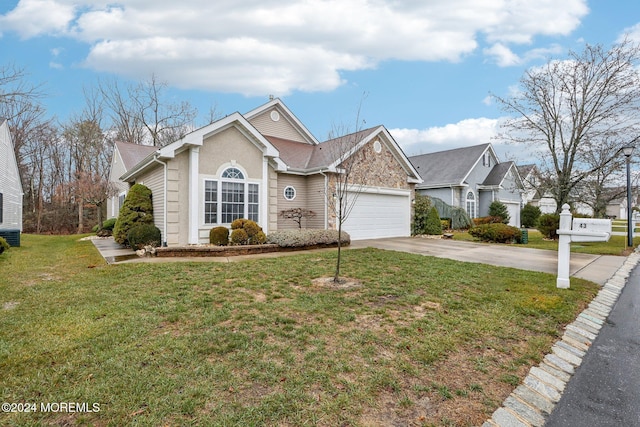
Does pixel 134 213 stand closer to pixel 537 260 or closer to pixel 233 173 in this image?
pixel 233 173

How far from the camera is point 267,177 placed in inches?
481

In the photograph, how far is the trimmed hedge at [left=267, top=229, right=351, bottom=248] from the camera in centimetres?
1081

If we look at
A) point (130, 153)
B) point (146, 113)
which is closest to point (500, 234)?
point (130, 153)

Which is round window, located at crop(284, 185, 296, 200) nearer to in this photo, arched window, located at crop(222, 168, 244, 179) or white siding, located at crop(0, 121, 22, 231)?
arched window, located at crop(222, 168, 244, 179)

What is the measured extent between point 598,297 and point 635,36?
1538 cm

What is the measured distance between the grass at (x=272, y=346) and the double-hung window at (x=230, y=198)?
472 cm

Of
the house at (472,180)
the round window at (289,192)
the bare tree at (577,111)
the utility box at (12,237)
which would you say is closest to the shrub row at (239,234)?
the round window at (289,192)

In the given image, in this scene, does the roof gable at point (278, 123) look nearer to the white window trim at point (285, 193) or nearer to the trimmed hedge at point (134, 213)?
the white window trim at point (285, 193)

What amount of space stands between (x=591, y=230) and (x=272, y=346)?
6.78 m

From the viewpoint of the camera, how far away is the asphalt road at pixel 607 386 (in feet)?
8.46

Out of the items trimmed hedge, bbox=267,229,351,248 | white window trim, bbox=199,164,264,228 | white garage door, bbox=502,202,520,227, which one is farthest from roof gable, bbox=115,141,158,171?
white garage door, bbox=502,202,520,227

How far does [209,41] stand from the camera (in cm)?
1520

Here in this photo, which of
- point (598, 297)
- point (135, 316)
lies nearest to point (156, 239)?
point (135, 316)

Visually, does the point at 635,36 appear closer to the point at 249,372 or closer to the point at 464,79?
the point at 464,79
